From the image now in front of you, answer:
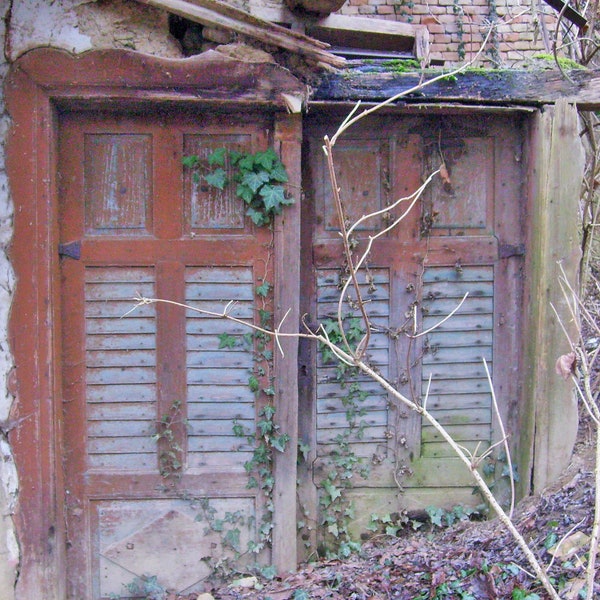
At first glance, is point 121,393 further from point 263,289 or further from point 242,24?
point 242,24

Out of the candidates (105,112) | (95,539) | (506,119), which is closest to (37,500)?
(95,539)

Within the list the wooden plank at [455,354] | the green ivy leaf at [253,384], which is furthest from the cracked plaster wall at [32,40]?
the wooden plank at [455,354]

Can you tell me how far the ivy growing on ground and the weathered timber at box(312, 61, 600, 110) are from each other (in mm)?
530

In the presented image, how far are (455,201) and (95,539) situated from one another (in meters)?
3.25

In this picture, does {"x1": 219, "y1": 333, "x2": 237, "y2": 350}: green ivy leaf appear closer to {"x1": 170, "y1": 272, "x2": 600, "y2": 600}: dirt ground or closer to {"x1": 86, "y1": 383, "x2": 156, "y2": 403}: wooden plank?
{"x1": 86, "y1": 383, "x2": 156, "y2": 403}: wooden plank

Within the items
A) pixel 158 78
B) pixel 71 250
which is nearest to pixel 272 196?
pixel 158 78

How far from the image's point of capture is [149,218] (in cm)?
378

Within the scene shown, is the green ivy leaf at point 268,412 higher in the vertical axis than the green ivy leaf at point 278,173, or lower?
lower

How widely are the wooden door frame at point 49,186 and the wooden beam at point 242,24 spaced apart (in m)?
0.16

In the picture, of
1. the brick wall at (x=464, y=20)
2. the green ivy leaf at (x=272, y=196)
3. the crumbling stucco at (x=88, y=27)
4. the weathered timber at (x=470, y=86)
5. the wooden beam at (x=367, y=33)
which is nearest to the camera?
the crumbling stucco at (x=88, y=27)

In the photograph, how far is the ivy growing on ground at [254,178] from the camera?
3.63 meters

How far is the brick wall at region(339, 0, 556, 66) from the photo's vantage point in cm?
494

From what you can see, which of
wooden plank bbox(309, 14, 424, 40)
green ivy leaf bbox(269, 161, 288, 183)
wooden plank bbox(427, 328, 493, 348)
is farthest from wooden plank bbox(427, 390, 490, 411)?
wooden plank bbox(309, 14, 424, 40)

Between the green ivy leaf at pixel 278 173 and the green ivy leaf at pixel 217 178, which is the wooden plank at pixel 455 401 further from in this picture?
the green ivy leaf at pixel 217 178
